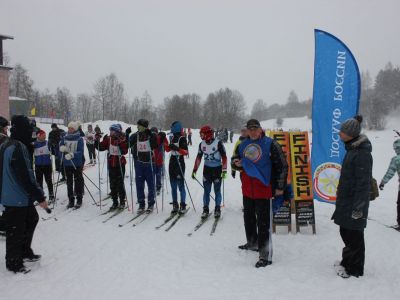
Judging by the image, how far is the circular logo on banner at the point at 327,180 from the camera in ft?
21.5

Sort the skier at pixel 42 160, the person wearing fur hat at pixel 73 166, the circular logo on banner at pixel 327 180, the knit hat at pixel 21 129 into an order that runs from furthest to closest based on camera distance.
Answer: the skier at pixel 42 160, the person wearing fur hat at pixel 73 166, the circular logo on banner at pixel 327 180, the knit hat at pixel 21 129

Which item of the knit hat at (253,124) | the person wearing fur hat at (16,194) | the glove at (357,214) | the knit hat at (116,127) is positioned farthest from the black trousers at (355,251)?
the knit hat at (116,127)

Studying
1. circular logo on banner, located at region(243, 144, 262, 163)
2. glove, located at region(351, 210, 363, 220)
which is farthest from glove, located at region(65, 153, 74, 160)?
glove, located at region(351, 210, 363, 220)

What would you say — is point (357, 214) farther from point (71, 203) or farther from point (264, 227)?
point (71, 203)

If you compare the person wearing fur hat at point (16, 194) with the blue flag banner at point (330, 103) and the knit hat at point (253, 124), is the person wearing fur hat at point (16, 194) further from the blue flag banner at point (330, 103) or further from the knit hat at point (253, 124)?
the blue flag banner at point (330, 103)

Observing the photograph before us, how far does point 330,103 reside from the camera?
6.48 metres

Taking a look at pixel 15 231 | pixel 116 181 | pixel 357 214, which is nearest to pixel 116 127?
pixel 116 181

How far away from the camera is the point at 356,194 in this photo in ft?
13.3

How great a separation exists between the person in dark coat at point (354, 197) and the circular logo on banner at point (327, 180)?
238cm

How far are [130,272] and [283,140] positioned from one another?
356 cm

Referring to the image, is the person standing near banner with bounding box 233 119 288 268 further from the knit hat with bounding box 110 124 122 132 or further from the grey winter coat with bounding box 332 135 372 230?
the knit hat with bounding box 110 124 122 132

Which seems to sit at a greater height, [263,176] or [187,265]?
[263,176]

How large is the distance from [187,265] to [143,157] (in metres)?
3.31

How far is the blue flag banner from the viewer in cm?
640
